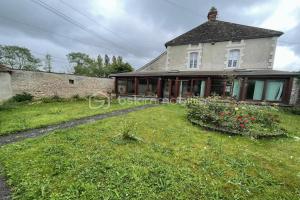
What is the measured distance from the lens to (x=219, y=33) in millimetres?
14875

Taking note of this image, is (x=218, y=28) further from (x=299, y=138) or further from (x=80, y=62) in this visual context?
(x=80, y=62)

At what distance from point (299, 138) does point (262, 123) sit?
1.17 meters

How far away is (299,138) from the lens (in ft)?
17.0

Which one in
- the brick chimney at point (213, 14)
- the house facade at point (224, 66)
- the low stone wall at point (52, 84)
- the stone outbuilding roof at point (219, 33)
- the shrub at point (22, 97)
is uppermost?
the brick chimney at point (213, 14)

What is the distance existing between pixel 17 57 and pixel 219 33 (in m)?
37.1

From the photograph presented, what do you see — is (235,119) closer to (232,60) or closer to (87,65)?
(232,60)

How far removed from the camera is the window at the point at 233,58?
538 inches

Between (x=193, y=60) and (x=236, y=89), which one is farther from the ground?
(x=193, y=60)

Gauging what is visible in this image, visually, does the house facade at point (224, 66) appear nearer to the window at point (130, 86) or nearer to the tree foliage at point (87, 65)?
the window at point (130, 86)

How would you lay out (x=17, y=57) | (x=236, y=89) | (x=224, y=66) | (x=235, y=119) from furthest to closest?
1. (x=17, y=57)
2. (x=224, y=66)
3. (x=236, y=89)
4. (x=235, y=119)

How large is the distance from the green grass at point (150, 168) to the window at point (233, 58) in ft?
35.6

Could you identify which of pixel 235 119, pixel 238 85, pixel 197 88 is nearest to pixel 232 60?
pixel 238 85

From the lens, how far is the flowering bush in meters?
5.38

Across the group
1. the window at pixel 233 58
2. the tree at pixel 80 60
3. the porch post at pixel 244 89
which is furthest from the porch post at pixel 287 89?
the tree at pixel 80 60
